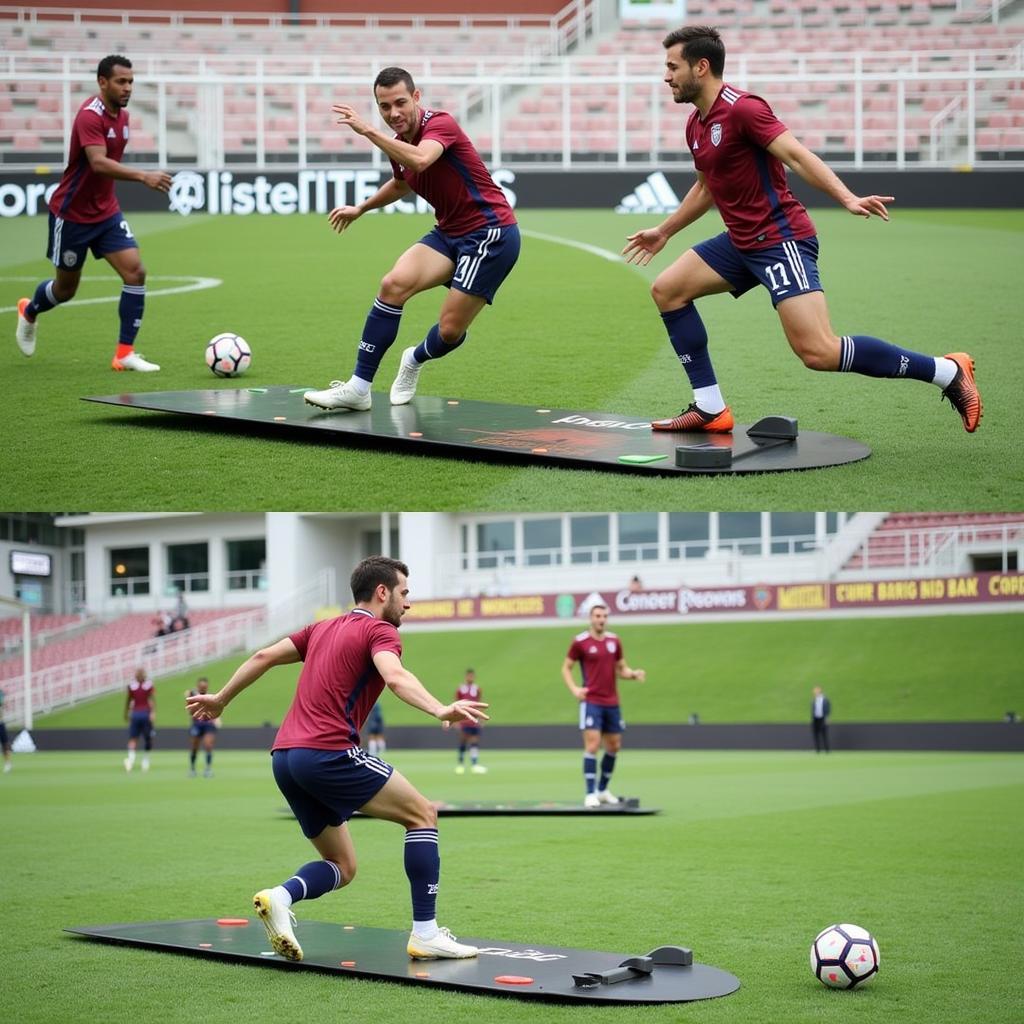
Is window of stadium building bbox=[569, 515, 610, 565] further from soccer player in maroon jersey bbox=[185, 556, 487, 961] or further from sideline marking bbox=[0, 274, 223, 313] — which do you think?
soccer player in maroon jersey bbox=[185, 556, 487, 961]

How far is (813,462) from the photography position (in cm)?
766

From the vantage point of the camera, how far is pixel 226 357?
1097 cm

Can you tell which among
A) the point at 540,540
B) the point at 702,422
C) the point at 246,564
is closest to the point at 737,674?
the point at 540,540

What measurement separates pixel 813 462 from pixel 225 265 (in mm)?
12345

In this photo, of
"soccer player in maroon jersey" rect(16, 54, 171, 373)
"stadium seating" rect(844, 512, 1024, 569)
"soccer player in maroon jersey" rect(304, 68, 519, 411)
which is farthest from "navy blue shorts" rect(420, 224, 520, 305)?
"stadium seating" rect(844, 512, 1024, 569)

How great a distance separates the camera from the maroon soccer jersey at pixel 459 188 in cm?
858

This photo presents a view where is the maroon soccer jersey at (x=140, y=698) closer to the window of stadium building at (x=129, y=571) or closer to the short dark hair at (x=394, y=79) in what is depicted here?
the short dark hair at (x=394, y=79)

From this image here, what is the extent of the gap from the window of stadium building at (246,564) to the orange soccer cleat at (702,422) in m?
33.8

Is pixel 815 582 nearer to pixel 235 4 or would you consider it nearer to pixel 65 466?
pixel 235 4

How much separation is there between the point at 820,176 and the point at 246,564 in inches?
1434

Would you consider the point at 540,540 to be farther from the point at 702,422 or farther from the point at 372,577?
the point at 372,577

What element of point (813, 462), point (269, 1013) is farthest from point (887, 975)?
point (813, 462)

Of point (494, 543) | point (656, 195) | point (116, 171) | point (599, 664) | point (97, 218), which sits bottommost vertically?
point (599, 664)

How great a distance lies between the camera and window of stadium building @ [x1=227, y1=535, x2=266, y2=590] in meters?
41.4
